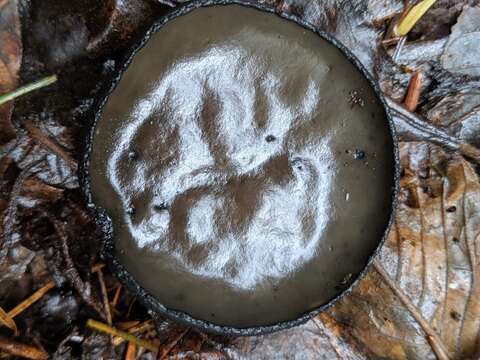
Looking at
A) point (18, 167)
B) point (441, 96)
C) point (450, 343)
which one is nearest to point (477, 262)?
point (450, 343)

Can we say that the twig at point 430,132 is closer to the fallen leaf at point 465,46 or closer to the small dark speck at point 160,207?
the fallen leaf at point 465,46

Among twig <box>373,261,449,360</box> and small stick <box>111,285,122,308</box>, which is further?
small stick <box>111,285,122,308</box>

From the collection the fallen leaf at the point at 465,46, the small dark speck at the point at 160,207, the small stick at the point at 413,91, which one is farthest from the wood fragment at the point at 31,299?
the fallen leaf at the point at 465,46

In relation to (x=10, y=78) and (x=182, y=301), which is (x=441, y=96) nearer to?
(x=182, y=301)

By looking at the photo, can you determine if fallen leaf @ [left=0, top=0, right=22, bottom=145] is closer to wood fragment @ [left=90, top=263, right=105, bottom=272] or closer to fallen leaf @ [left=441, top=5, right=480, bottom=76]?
wood fragment @ [left=90, top=263, right=105, bottom=272]

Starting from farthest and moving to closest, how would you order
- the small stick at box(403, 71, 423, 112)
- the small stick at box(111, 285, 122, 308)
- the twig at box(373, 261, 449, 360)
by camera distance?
the small stick at box(403, 71, 423, 112) < the small stick at box(111, 285, 122, 308) < the twig at box(373, 261, 449, 360)

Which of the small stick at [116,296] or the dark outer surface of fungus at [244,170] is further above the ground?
the dark outer surface of fungus at [244,170]

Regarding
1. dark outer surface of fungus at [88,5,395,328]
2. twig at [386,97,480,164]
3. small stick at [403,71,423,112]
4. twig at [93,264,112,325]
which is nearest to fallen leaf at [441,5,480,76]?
small stick at [403,71,423,112]
